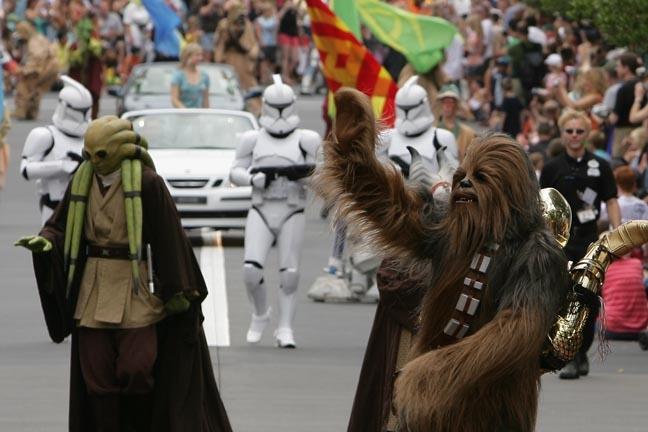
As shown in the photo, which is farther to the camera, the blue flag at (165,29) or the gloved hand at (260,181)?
the blue flag at (165,29)

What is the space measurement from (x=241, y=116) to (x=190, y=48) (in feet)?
8.63

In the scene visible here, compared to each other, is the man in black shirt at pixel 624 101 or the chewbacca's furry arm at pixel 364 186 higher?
the chewbacca's furry arm at pixel 364 186

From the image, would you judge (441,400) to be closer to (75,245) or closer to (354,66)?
(75,245)

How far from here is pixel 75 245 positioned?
8680mm

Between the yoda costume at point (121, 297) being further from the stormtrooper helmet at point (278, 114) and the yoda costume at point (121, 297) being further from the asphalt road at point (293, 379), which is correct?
the stormtrooper helmet at point (278, 114)

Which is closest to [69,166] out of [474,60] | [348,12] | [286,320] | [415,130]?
[286,320]

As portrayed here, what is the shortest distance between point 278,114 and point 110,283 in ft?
15.3

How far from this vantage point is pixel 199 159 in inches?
792

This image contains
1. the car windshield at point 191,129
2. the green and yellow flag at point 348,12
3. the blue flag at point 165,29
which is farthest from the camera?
the blue flag at point 165,29

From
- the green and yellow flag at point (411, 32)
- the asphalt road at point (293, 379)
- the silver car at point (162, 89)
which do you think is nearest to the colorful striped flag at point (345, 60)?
the asphalt road at point (293, 379)

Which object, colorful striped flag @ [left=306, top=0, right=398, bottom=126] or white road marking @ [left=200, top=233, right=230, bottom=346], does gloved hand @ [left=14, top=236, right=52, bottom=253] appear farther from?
colorful striped flag @ [left=306, top=0, right=398, bottom=126]

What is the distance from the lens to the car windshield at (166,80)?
84.5 feet

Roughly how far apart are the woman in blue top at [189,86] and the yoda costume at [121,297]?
1525cm

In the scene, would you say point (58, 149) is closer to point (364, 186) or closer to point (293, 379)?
point (293, 379)
